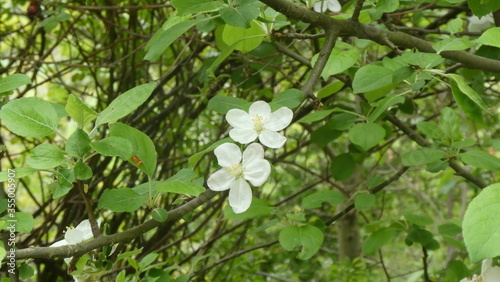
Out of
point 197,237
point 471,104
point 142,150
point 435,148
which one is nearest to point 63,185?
point 142,150

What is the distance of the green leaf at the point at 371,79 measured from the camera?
1.00m

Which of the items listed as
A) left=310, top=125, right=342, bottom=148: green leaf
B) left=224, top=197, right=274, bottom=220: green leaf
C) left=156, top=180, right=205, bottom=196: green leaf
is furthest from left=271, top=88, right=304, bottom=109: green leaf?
left=310, top=125, right=342, bottom=148: green leaf

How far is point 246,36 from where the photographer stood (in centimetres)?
113

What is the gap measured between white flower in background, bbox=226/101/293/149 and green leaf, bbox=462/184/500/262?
263 millimetres

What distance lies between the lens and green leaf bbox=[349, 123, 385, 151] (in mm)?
1208

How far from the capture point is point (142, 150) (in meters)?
0.88

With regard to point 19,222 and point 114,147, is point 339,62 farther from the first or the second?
point 19,222

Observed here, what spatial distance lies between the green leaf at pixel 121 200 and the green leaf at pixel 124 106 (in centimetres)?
10

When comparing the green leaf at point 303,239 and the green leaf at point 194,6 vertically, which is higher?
the green leaf at point 194,6

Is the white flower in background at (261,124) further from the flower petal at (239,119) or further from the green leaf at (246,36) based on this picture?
the green leaf at (246,36)

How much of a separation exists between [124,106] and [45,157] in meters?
0.13

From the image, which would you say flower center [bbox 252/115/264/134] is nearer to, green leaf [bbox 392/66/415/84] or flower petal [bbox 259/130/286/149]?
flower petal [bbox 259/130/286/149]

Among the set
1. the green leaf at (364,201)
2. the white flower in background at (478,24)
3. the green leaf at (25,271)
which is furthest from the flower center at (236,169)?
the white flower in background at (478,24)

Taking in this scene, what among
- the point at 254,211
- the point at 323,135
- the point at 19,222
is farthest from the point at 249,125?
the point at 323,135
